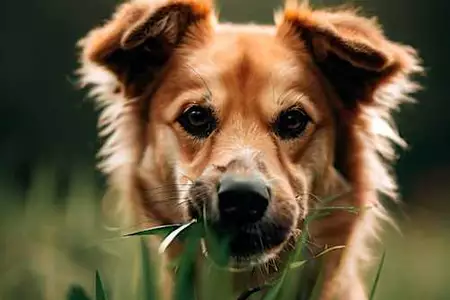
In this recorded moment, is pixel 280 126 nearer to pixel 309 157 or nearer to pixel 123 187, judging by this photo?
pixel 309 157

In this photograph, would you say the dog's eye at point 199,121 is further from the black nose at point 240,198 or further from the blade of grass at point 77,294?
the blade of grass at point 77,294

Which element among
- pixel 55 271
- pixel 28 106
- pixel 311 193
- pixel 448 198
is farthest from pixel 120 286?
pixel 28 106

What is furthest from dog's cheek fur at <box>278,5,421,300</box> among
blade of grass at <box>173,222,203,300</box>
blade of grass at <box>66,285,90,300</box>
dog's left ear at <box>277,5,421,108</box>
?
blade of grass at <box>66,285,90,300</box>

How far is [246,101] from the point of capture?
3.21 metres

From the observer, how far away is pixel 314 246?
130 inches

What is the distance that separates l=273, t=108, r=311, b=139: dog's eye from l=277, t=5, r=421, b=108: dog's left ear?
24cm

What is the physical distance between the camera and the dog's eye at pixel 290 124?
3217 mm

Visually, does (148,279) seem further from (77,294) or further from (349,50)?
(349,50)

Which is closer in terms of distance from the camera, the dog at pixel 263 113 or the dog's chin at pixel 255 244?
the dog's chin at pixel 255 244

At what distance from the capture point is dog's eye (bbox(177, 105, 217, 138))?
321cm

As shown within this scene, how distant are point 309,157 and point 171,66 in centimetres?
55

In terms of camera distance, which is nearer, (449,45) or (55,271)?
(55,271)

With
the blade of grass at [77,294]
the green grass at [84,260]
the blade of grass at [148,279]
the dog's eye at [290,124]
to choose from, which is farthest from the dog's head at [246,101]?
the blade of grass at [77,294]

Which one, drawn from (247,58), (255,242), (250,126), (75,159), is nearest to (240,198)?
(255,242)
